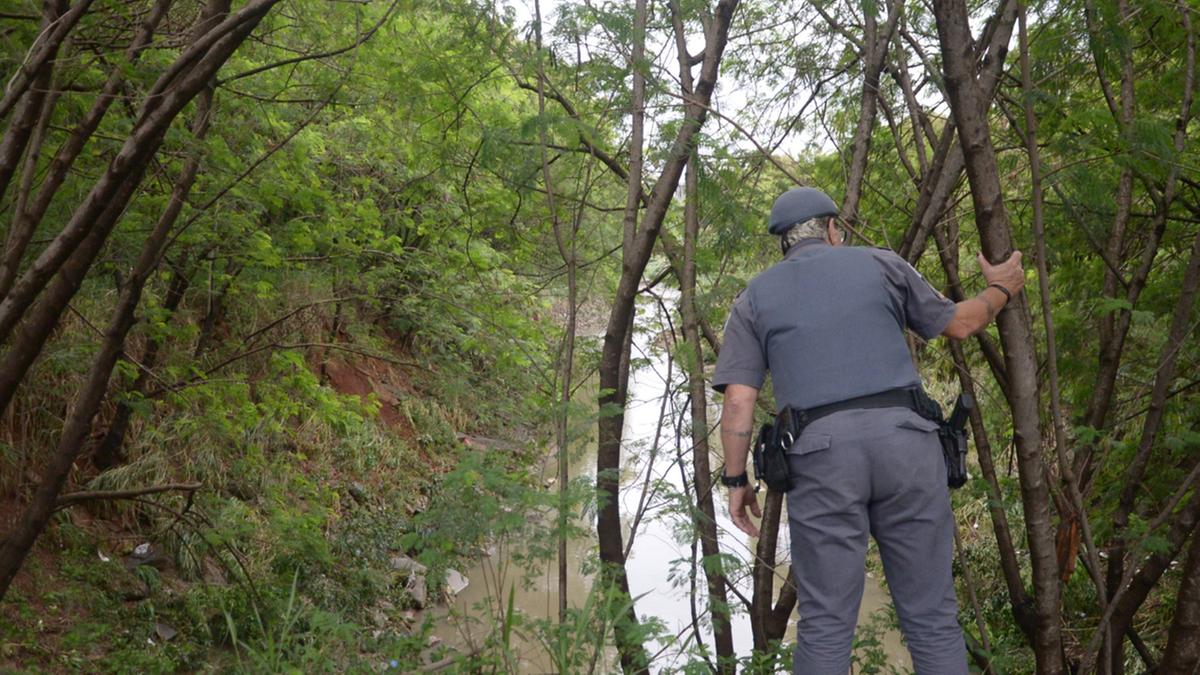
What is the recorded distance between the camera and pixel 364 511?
1229cm

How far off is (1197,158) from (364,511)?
9.54 m

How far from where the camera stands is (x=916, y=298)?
133 inches

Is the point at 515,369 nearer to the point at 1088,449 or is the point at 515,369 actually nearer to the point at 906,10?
the point at 906,10

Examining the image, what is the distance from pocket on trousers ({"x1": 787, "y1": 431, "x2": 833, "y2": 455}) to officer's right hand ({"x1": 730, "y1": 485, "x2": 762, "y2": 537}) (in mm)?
309

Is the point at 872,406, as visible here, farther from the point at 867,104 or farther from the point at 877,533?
the point at 867,104

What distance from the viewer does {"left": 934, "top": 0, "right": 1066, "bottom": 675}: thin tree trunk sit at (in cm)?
338

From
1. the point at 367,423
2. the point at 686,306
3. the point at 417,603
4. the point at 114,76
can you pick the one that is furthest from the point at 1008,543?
the point at 367,423

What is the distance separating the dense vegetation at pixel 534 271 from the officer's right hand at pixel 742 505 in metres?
0.45

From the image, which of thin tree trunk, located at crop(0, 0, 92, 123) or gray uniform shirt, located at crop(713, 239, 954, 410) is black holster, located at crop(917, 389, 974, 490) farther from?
thin tree trunk, located at crop(0, 0, 92, 123)

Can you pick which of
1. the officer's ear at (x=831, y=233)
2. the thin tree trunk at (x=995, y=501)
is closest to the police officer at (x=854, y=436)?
the officer's ear at (x=831, y=233)

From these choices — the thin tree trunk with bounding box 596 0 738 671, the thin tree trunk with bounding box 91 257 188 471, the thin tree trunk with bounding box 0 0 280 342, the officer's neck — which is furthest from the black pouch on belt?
the thin tree trunk with bounding box 91 257 188 471

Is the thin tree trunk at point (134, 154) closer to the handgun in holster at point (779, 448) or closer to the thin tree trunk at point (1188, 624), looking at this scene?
the handgun in holster at point (779, 448)

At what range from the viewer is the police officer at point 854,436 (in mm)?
3123

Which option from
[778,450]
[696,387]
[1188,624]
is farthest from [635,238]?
[1188,624]
